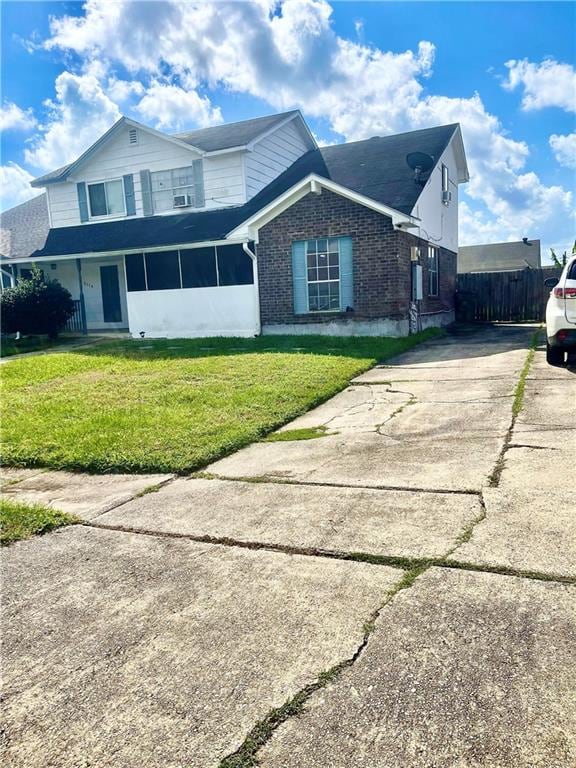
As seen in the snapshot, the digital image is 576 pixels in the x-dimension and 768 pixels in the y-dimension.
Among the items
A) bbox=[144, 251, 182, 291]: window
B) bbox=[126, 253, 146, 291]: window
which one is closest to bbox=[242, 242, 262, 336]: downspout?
bbox=[144, 251, 182, 291]: window

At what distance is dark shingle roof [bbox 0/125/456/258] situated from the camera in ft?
47.9

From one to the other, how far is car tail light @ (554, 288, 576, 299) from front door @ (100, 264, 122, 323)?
601 inches

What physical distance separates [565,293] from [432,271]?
9419 mm

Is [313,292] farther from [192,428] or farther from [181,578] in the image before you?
[181,578]

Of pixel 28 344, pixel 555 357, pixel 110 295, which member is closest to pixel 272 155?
pixel 110 295

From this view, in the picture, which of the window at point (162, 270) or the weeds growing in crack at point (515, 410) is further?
the window at point (162, 270)

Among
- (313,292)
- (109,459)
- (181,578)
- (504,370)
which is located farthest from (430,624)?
(313,292)

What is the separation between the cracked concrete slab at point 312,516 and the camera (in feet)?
9.73

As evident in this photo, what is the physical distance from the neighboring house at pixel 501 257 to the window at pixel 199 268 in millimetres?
23948

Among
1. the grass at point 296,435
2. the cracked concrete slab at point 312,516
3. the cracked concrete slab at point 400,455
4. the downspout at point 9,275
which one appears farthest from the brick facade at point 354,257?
the cracked concrete slab at point 312,516

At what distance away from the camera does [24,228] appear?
861 inches

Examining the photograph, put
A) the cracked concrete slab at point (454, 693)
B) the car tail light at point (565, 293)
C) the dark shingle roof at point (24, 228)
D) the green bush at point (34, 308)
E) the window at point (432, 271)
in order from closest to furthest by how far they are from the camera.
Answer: the cracked concrete slab at point (454, 693)
the car tail light at point (565, 293)
the green bush at point (34, 308)
the window at point (432, 271)
the dark shingle roof at point (24, 228)

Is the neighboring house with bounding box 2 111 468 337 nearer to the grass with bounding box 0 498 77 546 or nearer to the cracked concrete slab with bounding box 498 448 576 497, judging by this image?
the cracked concrete slab with bounding box 498 448 576 497

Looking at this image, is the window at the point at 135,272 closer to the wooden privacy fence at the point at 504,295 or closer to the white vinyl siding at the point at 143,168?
the white vinyl siding at the point at 143,168
